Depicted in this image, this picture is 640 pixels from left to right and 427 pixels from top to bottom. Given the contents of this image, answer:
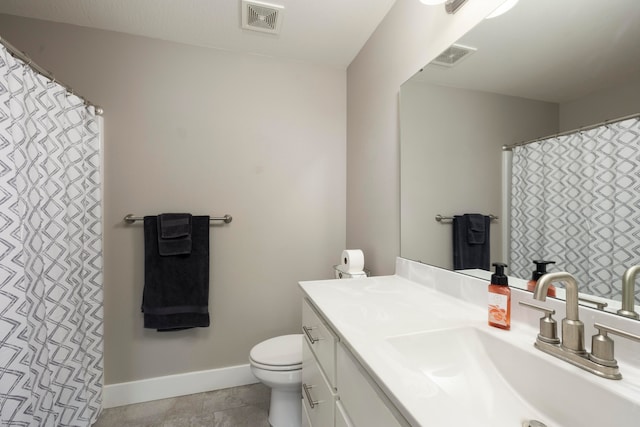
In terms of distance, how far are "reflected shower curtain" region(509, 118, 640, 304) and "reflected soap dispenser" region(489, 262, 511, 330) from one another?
0.15m


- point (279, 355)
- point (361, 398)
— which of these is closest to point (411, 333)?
point (361, 398)

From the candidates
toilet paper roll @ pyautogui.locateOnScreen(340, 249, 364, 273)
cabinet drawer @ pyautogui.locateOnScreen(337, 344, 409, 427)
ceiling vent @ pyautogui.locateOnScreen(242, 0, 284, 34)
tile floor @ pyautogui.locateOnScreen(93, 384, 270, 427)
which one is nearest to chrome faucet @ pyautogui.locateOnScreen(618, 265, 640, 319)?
cabinet drawer @ pyautogui.locateOnScreen(337, 344, 409, 427)

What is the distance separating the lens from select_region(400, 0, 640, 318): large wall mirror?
27.9 inches

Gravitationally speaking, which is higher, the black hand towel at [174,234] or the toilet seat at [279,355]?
the black hand towel at [174,234]

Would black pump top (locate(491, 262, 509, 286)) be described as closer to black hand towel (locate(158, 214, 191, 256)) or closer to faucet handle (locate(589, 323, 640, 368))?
faucet handle (locate(589, 323, 640, 368))

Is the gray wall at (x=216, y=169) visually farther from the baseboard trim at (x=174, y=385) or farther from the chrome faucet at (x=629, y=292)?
the chrome faucet at (x=629, y=292)

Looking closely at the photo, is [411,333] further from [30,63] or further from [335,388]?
[30,63]

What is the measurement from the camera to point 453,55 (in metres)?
1.14

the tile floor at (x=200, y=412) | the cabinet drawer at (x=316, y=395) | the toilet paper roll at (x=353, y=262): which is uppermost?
the toilet paper roll at (x=353, y=262)

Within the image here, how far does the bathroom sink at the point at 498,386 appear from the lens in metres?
0.50

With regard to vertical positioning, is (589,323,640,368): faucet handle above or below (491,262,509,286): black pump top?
below

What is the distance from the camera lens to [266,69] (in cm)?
202

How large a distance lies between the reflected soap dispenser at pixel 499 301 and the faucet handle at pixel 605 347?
0.21 m

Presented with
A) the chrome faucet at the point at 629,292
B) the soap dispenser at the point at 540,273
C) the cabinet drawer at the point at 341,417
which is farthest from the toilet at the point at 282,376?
the chrome faucet at the point at 629,292
